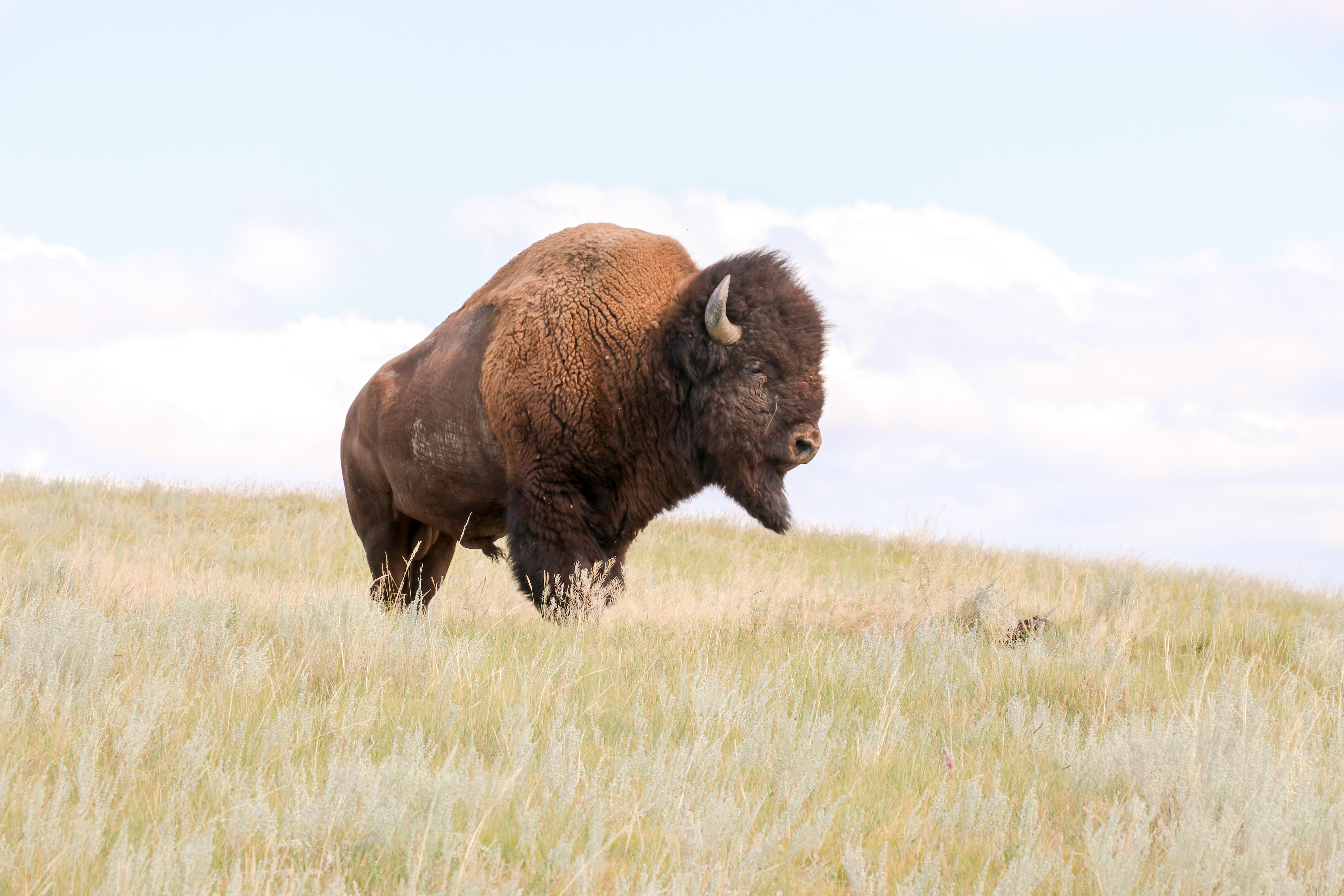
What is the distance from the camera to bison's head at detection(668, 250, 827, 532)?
19.8 feet

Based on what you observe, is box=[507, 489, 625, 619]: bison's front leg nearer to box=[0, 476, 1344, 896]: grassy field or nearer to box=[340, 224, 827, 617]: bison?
box=[340, 224, 827, 617]: bison

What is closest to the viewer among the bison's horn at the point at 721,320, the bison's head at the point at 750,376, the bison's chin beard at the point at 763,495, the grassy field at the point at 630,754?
the grassy field at the point at 630,754

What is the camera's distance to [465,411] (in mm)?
6840

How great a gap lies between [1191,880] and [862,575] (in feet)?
35.8

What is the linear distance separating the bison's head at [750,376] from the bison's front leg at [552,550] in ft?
2.70

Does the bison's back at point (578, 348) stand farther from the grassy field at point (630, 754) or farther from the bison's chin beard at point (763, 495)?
the grassy field at point (630, 754)

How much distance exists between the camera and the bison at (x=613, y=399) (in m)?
6.07

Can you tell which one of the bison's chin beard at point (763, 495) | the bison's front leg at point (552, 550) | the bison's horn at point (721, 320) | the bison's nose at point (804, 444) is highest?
the bison's horn at point (721, 320)

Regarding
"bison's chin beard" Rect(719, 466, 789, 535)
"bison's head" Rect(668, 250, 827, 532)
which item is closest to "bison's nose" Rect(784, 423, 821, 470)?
"bison's head" Rect(668, 250, 827, 532)

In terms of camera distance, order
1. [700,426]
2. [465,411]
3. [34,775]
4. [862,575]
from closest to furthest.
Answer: [34,775] → [700,426] → [465,411] → [862,575]

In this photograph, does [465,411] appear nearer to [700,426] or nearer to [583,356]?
[583,356]

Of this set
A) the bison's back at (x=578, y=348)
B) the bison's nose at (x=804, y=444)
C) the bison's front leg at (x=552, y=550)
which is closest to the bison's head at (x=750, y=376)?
the bison's nose at (x=804, y=444)

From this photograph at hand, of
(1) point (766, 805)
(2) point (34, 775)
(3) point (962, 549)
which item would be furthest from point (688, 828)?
(3) point (962, 549)

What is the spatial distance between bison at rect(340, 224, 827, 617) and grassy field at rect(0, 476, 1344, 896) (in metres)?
0.64
